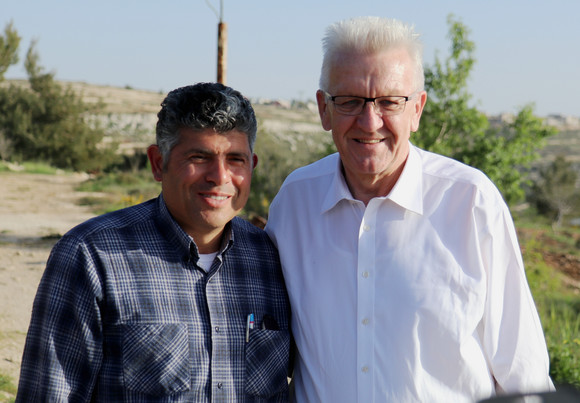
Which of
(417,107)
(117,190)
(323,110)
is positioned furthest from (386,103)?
(117,190)

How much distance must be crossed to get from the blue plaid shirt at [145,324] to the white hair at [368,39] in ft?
2.55

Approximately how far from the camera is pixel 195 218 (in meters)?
2.53

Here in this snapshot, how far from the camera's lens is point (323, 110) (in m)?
2.74

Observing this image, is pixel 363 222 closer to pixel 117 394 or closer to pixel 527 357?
pixel 527 357

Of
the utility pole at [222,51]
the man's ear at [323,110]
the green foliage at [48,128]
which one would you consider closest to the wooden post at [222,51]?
the utility pole at [222,51]

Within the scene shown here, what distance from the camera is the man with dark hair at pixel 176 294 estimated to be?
229 centimetres

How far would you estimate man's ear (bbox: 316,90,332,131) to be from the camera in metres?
2.71

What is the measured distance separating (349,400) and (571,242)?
924 inches

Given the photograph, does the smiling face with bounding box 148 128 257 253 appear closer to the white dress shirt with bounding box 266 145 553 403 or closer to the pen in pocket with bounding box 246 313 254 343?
the pen in pocket with bounding box 246 313 254 343

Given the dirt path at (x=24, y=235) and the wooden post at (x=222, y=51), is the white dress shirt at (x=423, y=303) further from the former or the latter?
the wooden post at (x=222, y=51)

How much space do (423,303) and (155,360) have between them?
0.94 meters

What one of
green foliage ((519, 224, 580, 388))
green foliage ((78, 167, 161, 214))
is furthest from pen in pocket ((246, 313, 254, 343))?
green foliage ((78, 167, 161, 214))

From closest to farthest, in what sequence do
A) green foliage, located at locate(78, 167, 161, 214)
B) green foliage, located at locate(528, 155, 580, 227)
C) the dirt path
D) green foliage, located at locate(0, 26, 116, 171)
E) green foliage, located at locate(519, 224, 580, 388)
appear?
green foliage, located at locate(519, 224, 580, 388) < the dirt path < green foliage, located at locate(78, 167, 161, 214) < green foliage, located at locate(0, 26, 116, 171) < green foliage, located at locate(528, 155, 580, 227)

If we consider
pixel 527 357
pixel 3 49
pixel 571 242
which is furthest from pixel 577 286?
pixel 3 49
